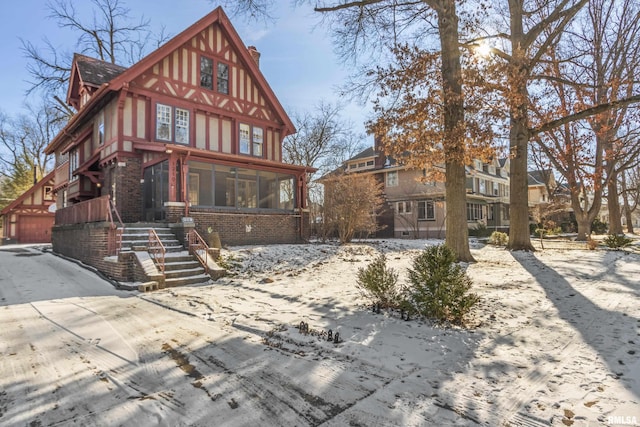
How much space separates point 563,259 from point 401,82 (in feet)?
24.7

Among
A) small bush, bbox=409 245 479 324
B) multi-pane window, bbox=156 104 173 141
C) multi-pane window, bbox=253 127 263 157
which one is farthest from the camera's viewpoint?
multi-pane window, bbox=253 127 263 157

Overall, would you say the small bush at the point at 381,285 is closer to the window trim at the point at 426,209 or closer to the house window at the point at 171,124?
the house window at the point at 171,124

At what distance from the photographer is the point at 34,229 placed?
1111 inches

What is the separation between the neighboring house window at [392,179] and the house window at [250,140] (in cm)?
1549

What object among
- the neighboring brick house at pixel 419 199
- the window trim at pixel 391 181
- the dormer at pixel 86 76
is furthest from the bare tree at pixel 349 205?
the window trim at pixel 391 181

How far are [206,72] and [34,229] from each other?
22.4 meters

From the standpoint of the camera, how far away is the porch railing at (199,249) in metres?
9.57

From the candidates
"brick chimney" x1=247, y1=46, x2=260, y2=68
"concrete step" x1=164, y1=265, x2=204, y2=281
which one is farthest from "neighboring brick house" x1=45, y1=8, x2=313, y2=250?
"concrete step" x1=164, y1=265, x2=204, y2=281

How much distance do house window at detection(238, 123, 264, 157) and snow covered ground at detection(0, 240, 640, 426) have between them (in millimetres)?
11408

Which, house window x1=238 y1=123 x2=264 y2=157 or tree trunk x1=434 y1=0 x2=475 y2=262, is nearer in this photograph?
tree trunk x1=434 y1=0 x2=475 y2=262

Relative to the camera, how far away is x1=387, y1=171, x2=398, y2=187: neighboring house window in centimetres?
3038

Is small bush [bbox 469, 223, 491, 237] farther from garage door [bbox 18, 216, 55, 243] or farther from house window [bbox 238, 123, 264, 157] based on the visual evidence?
garage door [bbox 18, 216, 55, 243]

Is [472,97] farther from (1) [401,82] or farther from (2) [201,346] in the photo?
(2) [201,346]

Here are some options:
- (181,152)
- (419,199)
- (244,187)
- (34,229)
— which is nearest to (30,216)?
(34,229)
